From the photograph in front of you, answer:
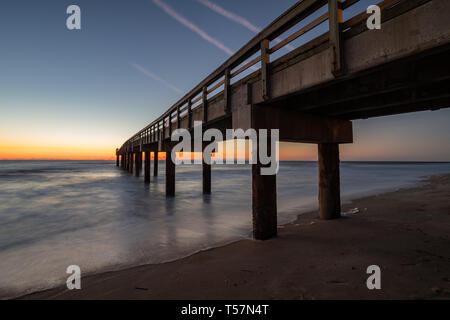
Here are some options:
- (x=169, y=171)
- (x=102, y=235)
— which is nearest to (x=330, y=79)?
(x=102, y=235)

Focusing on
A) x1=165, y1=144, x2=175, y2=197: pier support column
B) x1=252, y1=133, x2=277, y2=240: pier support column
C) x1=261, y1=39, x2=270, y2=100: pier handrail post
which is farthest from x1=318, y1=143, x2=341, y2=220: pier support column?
x1=165, y1=144, x2=175, y2=197: pier support column

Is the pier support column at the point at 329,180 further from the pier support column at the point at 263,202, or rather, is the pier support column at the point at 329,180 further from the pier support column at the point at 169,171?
the pier support column at the point at 169,171

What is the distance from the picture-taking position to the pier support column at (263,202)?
588 cm

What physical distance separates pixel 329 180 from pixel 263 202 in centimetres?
311

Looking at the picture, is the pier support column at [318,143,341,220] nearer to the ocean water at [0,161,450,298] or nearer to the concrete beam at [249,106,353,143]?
the concrete beam at [249,106,353,143]

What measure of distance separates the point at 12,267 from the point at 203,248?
14.7 ft

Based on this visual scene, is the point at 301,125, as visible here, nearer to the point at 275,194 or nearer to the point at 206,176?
the point at 275,194

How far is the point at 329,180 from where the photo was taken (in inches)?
304

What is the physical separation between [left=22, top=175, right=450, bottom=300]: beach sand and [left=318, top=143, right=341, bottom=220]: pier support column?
1391 mm

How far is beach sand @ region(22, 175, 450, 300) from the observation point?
11.7 feet

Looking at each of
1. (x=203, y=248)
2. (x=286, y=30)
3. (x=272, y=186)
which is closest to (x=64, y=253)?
(x=203, y=248)

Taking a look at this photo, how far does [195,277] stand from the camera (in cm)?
424
